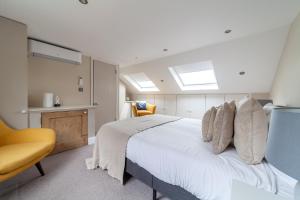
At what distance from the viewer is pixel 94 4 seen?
154 centimetres

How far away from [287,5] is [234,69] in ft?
5.38

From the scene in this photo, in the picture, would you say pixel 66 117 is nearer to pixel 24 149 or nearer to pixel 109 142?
pixel 24 149

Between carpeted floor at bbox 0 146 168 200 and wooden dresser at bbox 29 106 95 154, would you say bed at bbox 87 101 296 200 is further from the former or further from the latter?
wooden dresser at bbox 29 106 95 154

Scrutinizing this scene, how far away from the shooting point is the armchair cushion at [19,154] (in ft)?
4.17

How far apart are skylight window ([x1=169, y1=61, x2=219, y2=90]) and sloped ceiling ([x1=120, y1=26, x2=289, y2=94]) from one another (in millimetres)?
230

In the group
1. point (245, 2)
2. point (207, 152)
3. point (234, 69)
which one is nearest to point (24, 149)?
point (207, 152)

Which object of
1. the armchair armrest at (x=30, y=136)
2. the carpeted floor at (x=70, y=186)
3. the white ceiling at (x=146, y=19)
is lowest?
the carpeted floor at (x=70, y=186)

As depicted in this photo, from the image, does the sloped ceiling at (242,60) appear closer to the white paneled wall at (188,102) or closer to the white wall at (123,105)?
the white paneled wall at (188,102)

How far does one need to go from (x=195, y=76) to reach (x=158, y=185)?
3.66 m

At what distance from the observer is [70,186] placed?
63.0 inches

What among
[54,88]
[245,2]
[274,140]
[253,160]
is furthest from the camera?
[54,88]

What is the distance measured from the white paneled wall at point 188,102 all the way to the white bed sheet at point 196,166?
3.01 m

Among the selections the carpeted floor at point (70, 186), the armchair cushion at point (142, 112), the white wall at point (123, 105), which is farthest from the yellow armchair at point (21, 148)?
the white wall at point (123, 105)

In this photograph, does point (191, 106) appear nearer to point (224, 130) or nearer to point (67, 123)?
point (224, 130)
